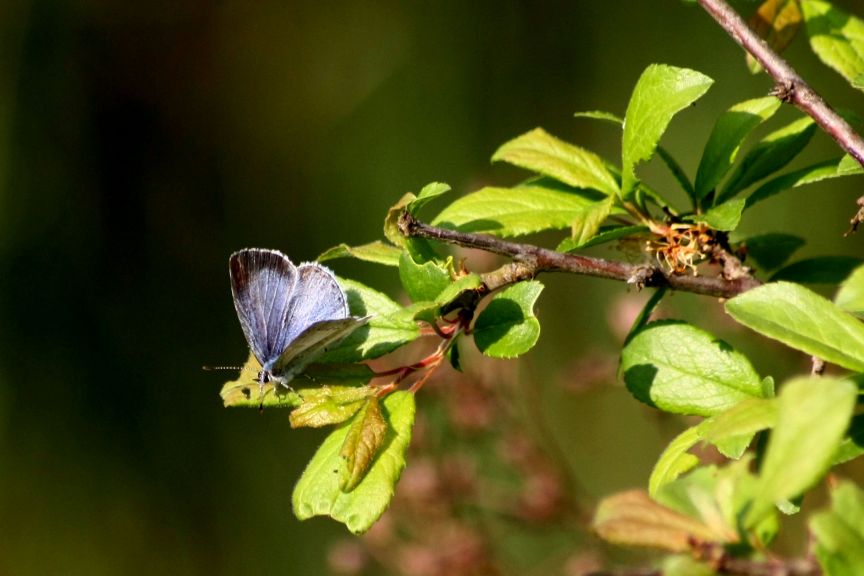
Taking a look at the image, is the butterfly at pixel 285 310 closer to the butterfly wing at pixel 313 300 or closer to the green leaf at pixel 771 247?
the butterfly wing at pixel 313 300

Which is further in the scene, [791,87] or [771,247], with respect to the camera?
[771,247]

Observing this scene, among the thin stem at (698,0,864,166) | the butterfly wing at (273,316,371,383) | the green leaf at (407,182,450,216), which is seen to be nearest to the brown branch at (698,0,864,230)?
the thin stem at (698,0,864,166)

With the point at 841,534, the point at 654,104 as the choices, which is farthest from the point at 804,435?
the point at 654,104

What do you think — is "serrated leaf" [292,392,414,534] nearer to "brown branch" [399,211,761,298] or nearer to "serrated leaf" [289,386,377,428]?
"serrated leaf" [289,386,377,428]

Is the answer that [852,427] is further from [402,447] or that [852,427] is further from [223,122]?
[223,122]

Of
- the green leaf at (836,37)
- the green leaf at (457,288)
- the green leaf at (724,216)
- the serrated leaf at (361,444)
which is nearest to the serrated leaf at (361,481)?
the serrated leaf at (361,444)

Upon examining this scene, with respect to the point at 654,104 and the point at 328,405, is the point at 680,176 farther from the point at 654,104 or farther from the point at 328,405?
the point at 328,405
